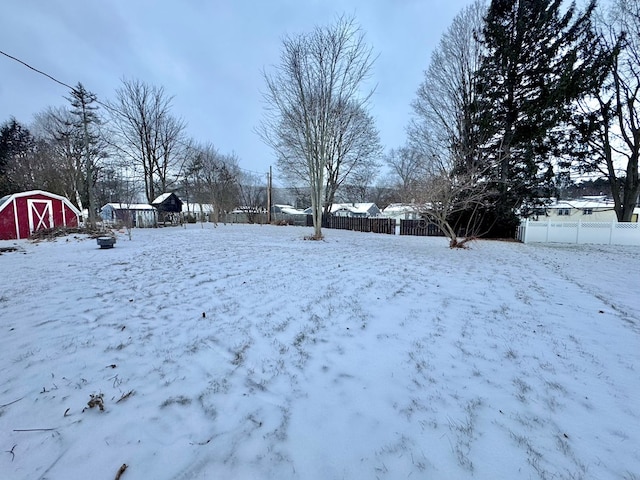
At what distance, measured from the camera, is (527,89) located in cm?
1309

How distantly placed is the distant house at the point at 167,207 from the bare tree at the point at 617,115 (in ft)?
96.4

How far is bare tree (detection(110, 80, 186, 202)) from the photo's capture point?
2417cm

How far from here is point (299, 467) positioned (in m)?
1.34

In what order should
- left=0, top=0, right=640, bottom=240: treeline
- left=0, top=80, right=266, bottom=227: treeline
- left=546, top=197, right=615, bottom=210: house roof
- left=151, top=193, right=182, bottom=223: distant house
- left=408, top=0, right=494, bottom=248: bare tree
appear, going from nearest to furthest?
left=0, top=0, right=640, bottom=240: treeline, left=408, top=0, right=494, bottom=248: bare tree, left=0, top=80, right=266, bottom=227: treeline, left=151, top=193, right=182, bottom=223: distant house, left=546, top=197, right=615, bottom=210: house roof

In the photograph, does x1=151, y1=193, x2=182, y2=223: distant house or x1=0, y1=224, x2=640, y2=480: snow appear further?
x1=151, y1=193, x2=182, y2=223: distant house

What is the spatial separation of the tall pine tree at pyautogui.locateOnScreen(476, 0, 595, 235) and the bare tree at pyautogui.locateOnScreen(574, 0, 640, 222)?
0.90 m

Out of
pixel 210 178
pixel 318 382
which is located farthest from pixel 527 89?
pixel 210 178

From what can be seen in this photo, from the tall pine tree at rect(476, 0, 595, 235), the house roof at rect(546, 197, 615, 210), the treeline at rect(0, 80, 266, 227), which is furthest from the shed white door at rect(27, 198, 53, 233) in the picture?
the house roof at rect(546, 197, 615, 210)

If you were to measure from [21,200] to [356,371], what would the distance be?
16739 millimetres

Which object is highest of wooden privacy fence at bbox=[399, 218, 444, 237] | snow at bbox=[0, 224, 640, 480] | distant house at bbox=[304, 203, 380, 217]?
distant house at bbox=[304, 203, 380, 217]

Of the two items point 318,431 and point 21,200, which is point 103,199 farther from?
point 318,431

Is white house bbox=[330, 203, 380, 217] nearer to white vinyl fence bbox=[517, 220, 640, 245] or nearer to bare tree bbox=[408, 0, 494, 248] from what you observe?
bare tree bbox=[408, 0, 494, 248]

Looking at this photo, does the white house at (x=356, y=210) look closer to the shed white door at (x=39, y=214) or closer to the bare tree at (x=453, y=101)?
the bare tree at (x=453, y=101)

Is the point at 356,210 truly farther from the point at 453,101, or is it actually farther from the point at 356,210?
the point at 453,101
